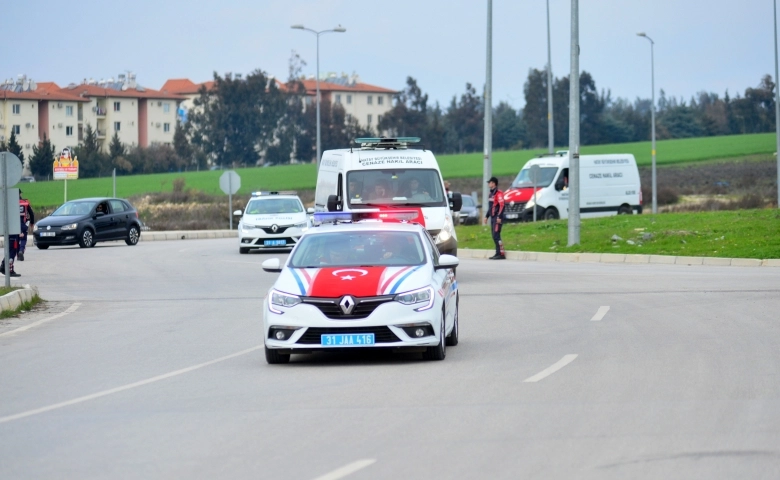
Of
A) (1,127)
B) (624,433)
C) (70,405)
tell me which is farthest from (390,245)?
(1,127)

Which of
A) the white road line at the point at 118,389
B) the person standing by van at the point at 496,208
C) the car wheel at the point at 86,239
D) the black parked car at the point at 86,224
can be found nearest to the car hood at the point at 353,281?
the white road line at the point at 118,389

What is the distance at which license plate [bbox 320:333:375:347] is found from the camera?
37.0 ft

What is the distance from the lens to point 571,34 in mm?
32219

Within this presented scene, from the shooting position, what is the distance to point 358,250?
1262 cm

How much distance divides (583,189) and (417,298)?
35111mm

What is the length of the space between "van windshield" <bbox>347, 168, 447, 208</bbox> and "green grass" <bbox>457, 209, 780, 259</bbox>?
8.51 metres

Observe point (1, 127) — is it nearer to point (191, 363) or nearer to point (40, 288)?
point (40, 288)

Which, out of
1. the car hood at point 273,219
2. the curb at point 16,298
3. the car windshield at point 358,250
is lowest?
the curb at point 16,298

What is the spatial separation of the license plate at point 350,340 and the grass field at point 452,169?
73.1 meters

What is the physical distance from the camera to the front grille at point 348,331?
1127cm

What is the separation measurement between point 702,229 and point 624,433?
2555cm

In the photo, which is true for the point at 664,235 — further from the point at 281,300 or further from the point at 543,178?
the point at 281,300

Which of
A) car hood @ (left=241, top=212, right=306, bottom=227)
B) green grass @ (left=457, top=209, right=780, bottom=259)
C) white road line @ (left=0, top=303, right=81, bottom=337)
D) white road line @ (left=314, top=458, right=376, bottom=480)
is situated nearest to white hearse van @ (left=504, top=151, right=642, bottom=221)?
green grass @ (left=457, top=209, right=780, bottom=259)

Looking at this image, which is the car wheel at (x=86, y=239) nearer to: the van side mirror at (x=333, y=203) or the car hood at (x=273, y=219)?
the car hood at (x=273, y=219)
